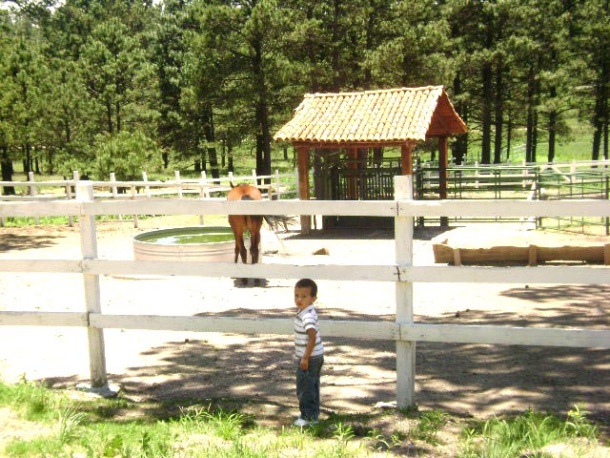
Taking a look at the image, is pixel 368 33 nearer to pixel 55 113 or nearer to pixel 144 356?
pixel 55 113

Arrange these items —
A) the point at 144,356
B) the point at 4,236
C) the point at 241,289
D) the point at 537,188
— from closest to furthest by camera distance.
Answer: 1. the point at 144,356
2. the point at 241,289
3. the point at 537,188
4. the point at 4,236

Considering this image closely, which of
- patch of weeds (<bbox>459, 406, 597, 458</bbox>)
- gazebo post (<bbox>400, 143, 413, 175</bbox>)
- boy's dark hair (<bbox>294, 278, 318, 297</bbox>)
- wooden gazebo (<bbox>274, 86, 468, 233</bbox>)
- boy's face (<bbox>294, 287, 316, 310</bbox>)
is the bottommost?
patch of weeds (<bbox>459, 406, 597, 458</bbox>)

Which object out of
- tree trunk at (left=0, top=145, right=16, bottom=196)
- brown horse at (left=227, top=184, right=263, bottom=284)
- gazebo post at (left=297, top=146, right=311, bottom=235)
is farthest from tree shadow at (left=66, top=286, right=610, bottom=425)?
tree trunk at (left=0, top=145, right=16, bottom=196)

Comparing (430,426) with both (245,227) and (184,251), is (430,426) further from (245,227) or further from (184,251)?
(184,251)

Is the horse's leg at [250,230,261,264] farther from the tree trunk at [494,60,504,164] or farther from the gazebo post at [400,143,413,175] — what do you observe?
the tree trunk at [494,60,504,164]

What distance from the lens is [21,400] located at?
4.29 meters

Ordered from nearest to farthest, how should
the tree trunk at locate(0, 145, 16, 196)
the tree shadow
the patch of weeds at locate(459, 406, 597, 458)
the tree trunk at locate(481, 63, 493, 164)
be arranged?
the patch of weeds at locate(459, 406, 597, 458)
the tree shadow
the tree trunk at locate(0, 145, 16, 196)
the tree trunk at locate(481, 63, 493, 164)

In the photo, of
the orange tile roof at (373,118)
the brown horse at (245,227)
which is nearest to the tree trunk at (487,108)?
the orange tile roof at (373,118)

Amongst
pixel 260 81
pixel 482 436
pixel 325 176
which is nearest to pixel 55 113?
pixel 260 81

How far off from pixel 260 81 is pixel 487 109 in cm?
1362

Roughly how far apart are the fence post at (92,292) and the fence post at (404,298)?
2042mm

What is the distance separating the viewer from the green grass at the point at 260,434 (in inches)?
136

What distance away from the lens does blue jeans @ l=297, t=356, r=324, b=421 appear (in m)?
4.07

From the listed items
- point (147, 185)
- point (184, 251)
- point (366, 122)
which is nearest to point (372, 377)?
point (184, 251)
